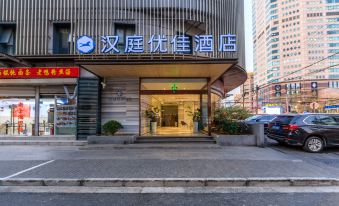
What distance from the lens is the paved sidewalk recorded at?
6.30m

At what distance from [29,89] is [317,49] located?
8359 centimetres

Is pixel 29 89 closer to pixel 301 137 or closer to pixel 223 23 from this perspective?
pixel 223 23

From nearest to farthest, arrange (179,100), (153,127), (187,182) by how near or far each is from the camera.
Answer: (187,182) < (153,127) < (179,100)

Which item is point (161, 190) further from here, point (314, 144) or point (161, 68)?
point (314, 144)

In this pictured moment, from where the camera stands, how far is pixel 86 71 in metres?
13.0

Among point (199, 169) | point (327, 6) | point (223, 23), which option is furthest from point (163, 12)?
point (327, 6)

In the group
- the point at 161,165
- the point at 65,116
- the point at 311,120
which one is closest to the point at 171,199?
the point at 161,165

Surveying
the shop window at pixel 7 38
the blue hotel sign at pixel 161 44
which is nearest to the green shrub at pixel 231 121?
the blue hotel sign at pixel 161 44

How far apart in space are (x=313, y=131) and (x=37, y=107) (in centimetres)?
1413

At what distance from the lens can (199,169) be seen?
6895 millimetres

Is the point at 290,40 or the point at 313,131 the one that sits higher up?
the point at 290,40

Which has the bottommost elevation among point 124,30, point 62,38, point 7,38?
point 7,38

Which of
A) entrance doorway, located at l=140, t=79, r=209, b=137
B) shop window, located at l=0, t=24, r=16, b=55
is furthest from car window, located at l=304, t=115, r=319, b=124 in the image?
shop window, located at l=0, t=24, r=16, b=55

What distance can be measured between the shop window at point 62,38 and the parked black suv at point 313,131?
12700 millimetres
